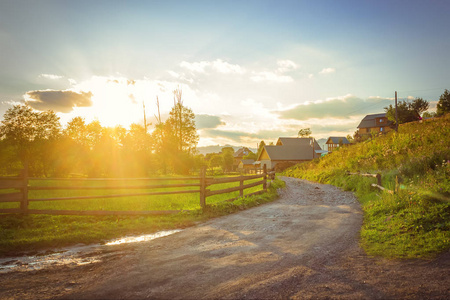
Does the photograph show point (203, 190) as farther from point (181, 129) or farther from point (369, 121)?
point (369, 121)

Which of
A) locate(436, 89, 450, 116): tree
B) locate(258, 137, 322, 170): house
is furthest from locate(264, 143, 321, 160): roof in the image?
locate(436, 89, 450, 116): tree

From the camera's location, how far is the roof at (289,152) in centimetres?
6456

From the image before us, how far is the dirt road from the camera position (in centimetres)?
369

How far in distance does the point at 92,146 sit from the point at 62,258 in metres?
41.7

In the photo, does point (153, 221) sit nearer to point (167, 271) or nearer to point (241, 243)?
point (241, 243)

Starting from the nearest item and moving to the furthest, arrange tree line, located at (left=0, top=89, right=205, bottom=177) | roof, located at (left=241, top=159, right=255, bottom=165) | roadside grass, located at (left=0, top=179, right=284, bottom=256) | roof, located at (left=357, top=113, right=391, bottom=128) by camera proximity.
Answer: roadside grass, located at (left=0, top=179, right=284, bottom=256), tree line, located at (left=0, top=89, right=205, bottom=177), roof, located at (left=357, top=113, right=391, bottom=128), roof, located at (left=241, top=159, right=255, bottom=165)

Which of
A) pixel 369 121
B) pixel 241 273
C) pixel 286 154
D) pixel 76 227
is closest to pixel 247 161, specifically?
pixel 286 154

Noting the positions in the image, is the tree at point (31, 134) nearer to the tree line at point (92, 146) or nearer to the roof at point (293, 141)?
the tree line at point (92, 146)

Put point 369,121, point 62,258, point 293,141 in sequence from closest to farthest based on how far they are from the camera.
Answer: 1. point 62,258
2. point 293,141
3. point 369,121

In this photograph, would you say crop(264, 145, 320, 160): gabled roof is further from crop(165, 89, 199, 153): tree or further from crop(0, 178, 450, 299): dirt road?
crop(0, 178, 450, 299): dirt road

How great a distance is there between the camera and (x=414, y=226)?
19.9 ft

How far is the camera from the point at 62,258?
18.2 ft

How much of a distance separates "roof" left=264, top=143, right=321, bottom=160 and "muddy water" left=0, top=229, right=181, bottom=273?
5969cm

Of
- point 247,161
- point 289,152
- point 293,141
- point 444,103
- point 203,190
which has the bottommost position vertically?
point 247,161
